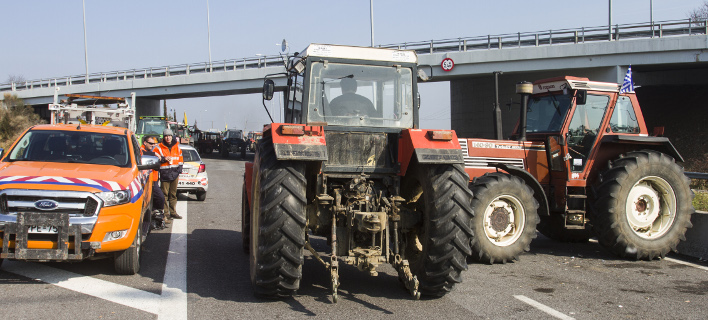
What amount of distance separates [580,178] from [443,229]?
4.16 metres

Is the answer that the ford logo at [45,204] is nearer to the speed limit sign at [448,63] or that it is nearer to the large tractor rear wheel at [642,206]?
the large tractor rear wheel at [642,206]

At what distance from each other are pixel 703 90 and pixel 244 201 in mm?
34938

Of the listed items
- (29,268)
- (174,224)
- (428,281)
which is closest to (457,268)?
(428,281)

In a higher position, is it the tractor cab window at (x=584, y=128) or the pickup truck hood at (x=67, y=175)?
the tractor cab window at (x=584, y=128)

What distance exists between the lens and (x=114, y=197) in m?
6.91

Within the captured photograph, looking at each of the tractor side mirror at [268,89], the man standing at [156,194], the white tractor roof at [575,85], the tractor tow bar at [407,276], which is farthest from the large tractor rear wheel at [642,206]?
the man standing at [156,194]

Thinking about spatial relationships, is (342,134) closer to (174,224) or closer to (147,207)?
(147,207)

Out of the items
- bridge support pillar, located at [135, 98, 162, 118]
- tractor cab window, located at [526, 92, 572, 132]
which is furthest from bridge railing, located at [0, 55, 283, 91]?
tractor cab window, located at [526, 92, 572, 132]

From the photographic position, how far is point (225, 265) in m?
7.90

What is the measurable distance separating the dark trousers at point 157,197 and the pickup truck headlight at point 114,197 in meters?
4.05

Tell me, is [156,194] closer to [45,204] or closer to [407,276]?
[45,204]

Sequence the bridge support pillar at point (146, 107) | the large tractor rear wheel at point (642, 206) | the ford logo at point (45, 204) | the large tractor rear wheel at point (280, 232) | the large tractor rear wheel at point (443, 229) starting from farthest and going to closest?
the bridge support pillar at point (146, 107), the large tractor rear wheel at point (642, 206), the ford logo at point (45, 204), the large tractor rear wheel at point (443, 229), the large tractor rear wheel at point (280, 232)

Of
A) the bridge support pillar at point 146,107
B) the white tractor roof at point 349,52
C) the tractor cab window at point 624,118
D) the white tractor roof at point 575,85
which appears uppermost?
the bridge support pillar at point 146,107

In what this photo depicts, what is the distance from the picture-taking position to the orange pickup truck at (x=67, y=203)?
639 centimetres
